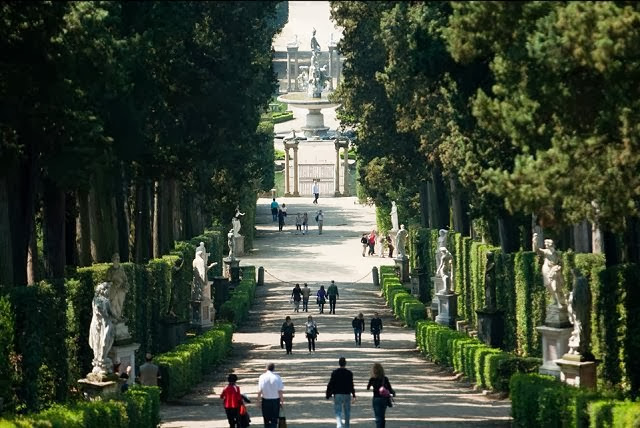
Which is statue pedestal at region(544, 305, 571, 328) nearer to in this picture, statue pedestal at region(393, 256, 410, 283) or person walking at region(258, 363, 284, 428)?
person walking at region(258, 363, 284, 428)

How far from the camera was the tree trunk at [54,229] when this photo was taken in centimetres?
3856

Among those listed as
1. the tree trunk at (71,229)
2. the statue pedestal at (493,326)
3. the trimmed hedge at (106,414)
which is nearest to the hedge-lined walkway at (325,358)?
the trimmed hedge at (106,414)

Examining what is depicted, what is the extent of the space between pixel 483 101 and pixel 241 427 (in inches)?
298

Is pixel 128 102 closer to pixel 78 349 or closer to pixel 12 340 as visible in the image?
pixel 78 349

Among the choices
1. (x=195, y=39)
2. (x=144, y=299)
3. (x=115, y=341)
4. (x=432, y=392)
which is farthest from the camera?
(x=195, y=39)

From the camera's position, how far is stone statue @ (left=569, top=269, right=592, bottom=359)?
34188mm

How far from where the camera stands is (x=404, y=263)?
251 ft

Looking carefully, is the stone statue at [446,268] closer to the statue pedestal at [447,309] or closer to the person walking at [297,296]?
the statue pedestal at [447,309]

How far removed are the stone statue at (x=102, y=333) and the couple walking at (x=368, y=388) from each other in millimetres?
5312

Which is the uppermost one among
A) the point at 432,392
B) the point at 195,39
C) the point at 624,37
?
the point at 195,39

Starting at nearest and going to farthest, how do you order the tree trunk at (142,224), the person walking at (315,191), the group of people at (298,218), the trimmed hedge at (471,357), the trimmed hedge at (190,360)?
the trimmed hedge at (471,357) → the trimmed hedge at (190,360) → the tree trunk at (142,224) → the group of people at (298,218) → the person walking at (315,191)

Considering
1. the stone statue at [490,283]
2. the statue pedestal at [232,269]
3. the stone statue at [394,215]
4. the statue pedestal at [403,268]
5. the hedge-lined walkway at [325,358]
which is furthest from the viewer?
the stone statue at [394,215]

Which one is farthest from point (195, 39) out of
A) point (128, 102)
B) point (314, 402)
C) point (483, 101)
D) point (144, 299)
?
point (483, 101)

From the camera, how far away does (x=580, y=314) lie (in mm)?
34250
